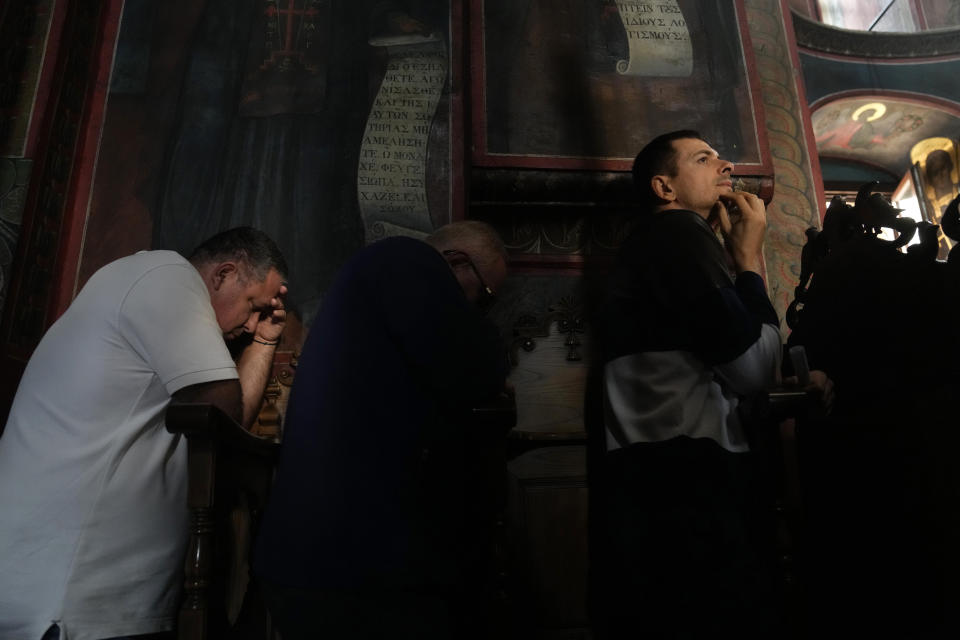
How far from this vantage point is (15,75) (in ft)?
9.34

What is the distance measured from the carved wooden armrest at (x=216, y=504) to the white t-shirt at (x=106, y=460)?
89mm

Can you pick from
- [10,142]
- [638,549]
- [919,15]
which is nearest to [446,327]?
[638,549]

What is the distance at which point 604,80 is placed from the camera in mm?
3141

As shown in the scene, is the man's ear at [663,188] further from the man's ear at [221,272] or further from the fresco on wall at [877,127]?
the fresco on wall at [877,127]

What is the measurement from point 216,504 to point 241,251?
2.60 feet

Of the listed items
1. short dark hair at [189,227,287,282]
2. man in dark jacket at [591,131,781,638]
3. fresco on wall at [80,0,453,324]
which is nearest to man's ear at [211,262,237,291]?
short dark hair at [189,227,287,282]

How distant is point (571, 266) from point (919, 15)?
25.0ft

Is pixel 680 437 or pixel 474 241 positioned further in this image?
pixel 474 241

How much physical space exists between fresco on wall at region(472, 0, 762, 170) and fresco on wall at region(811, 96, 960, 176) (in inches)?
154

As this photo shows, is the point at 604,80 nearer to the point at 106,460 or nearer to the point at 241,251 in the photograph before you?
the point at 241,251

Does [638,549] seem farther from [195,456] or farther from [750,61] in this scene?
[750,61]

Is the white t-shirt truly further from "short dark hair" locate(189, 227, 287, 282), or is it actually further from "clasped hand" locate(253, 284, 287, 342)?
"clasped hand" locate(253, 284, 287, 342)

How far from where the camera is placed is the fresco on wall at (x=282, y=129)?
112 inches

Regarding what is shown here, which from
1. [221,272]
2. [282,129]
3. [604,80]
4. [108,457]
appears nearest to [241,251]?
[221,272]
